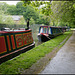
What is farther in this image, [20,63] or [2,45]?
Answer: [2,45]

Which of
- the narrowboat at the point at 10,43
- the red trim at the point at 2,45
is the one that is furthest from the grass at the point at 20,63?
the red trim at the point at 2,45

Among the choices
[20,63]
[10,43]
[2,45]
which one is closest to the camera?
[20,63]

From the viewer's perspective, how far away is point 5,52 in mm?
5387

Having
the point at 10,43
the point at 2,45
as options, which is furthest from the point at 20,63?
the point at 10,43

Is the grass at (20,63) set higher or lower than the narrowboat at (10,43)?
lower

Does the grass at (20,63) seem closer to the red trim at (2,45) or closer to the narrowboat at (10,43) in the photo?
the narrowboat at (10,43)

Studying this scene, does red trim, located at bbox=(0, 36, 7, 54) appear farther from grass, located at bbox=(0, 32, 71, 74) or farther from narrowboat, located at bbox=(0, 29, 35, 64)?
grass, located at bbox=(0, 32, 71, 74)

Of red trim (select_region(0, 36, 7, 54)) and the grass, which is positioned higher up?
red trim (select_region(0, 36, 7, 54))

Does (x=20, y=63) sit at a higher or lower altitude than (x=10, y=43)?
lower

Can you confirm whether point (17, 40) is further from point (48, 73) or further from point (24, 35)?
point (48, 73)

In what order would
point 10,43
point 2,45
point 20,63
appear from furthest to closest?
point 10,43 < point 2,45 < point 20,63

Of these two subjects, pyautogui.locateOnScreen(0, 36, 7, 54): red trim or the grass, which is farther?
pyautogui.locateOnScreen(0, 36, 7, 54): red trim

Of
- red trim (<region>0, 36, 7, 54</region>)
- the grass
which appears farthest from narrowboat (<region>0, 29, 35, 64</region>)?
the grass

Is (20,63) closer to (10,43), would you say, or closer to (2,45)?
(2,45)
